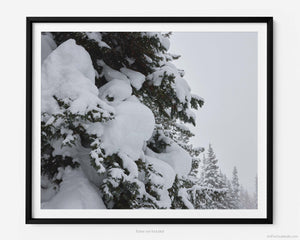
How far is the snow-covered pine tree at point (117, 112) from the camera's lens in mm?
2082

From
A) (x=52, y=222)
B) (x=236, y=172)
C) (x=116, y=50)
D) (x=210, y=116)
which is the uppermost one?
(x=116, y=50)

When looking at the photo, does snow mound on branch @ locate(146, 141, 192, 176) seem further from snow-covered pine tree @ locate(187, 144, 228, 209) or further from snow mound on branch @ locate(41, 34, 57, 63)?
snow mound on branch @ locate(41, 34, 57, 63)

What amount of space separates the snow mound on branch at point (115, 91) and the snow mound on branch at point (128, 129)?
7 centimetres

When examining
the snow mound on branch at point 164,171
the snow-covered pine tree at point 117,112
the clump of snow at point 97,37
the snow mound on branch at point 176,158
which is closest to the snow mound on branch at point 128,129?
the snow-covered pine tree at point 117,112

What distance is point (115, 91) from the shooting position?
7.34 feet

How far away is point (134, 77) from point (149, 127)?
0.42 m

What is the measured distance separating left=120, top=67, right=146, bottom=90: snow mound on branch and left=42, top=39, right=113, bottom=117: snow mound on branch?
0.88ft

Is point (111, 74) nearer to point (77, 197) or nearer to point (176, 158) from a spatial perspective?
point (176, 158)

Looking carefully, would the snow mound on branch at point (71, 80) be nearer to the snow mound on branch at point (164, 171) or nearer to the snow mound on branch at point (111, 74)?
the snow mound on branch at point (111, 74)

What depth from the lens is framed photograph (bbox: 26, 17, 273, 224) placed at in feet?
6.94
